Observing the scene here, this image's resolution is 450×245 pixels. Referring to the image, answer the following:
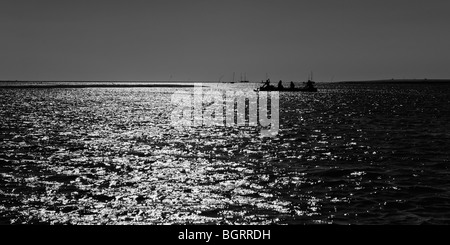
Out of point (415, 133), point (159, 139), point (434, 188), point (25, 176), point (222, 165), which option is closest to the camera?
point (434, 188)

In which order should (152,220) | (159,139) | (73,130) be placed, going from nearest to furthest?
(152,220), (159,139), (73,130)

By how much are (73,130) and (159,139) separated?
15.8 meters

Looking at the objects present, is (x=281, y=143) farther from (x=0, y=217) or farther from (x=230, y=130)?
(x=0, y=217)

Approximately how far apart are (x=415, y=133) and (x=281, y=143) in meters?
19.2

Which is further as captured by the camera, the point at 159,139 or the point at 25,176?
the point at 159,139

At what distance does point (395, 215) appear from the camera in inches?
757

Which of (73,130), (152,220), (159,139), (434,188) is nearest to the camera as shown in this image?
(152,220)

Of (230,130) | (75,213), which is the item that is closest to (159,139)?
(230,130)
